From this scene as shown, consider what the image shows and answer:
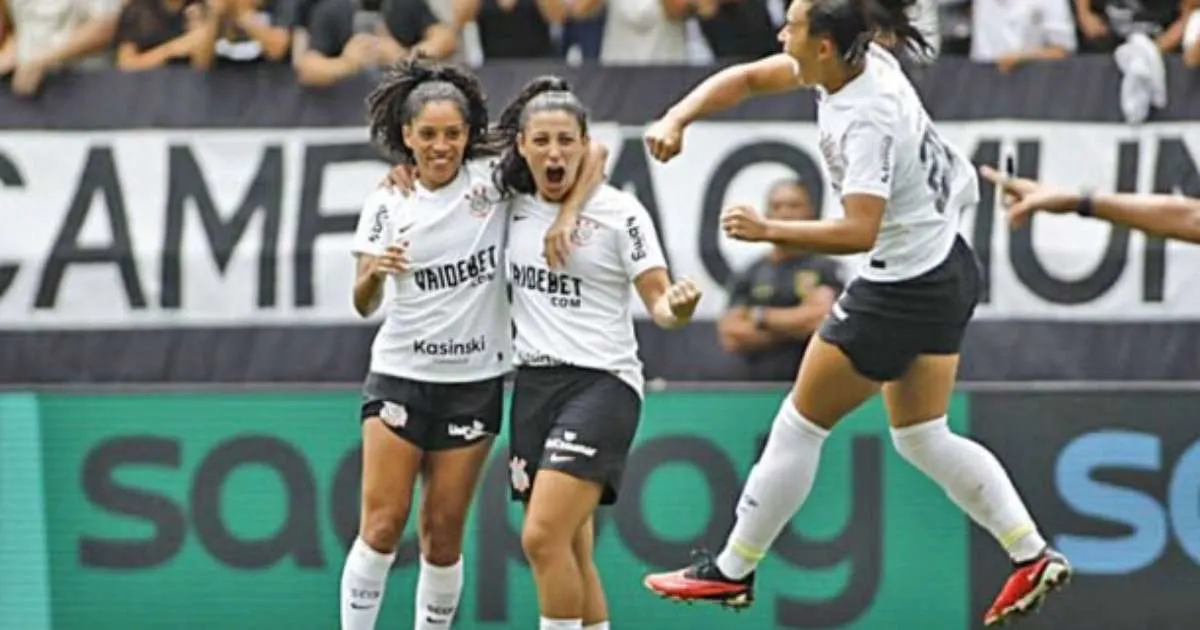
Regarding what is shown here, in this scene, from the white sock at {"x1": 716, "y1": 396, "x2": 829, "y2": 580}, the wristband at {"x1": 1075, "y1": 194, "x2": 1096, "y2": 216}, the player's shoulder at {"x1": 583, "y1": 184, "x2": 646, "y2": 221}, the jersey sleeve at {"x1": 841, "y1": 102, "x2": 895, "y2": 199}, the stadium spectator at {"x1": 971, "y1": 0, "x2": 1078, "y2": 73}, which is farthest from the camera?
the stadium spectator at {"x1": 971, "y1": 0, "x2": 1078, "y2": 73}

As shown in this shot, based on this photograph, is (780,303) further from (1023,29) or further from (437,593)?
(437,593)

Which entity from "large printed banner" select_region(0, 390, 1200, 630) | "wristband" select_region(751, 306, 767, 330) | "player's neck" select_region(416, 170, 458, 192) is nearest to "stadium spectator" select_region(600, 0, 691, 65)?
"wristband" select_region(751, 306, 767, 330)

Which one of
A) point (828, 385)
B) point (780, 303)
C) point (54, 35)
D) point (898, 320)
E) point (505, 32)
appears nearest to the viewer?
point (898, 320)

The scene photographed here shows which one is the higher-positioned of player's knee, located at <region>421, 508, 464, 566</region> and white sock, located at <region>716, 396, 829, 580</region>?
white sock, located at <region>716, 396, 829, 580</region>

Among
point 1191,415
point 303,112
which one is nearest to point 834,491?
point 1191,415

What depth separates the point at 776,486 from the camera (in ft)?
32.0

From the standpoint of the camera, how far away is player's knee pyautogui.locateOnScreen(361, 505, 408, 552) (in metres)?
10.1

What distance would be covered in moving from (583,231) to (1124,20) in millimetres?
4684

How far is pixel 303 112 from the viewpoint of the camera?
13.6 meters

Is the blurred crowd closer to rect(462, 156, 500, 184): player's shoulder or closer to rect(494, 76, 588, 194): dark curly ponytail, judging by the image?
rect(462, 156, 500, 184): player's shoulder

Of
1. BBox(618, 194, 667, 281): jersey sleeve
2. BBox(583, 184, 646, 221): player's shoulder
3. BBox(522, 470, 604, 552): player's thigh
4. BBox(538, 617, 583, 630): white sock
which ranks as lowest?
BBox(538, 617, 583, 630): white sock

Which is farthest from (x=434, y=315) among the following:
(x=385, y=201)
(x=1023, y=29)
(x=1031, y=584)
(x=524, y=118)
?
(x=1023, y=29)

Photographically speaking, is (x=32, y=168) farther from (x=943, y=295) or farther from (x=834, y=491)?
(x=943, y=295)

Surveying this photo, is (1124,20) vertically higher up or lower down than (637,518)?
higher up
